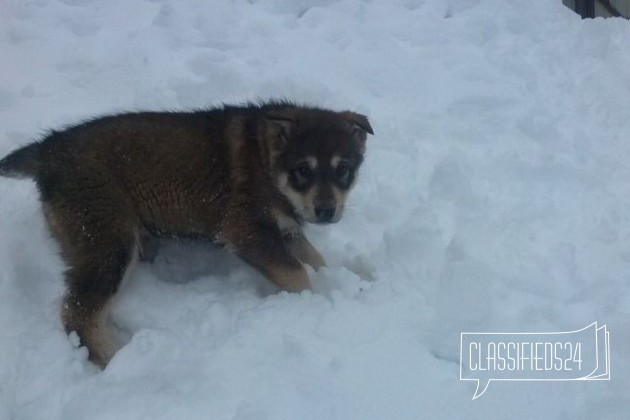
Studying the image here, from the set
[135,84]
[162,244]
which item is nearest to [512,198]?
[162,244]

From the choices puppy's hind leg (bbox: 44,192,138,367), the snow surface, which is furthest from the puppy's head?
puppy's hind leg (bbox: 44,192,138,367)

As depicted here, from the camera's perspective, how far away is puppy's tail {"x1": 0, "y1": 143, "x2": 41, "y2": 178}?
4.64 meters

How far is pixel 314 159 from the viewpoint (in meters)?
4.76

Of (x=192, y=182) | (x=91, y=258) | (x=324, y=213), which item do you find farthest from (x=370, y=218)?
(x=91, y=258)

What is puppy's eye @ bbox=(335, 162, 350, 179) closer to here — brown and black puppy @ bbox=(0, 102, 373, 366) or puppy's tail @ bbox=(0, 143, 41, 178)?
brown and black puppy @ bbox=(0, 102, 373, 366)

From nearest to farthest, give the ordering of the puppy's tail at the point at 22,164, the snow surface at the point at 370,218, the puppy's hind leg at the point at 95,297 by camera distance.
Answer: the snow surface at the point at 370,218, the puppy's hind leg at the point at 95,297, the puppy's tail at the point at 22,164

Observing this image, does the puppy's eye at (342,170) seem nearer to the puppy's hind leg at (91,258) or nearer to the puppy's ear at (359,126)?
the puppy's ear at (359,126)

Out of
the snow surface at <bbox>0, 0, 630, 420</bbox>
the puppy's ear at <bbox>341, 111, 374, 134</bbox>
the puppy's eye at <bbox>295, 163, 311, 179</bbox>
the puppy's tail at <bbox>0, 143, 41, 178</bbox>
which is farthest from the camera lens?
the puppy's ear at <bbox>341, 111, 374, 134</bbox>

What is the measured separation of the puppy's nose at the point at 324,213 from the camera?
464 centimetres

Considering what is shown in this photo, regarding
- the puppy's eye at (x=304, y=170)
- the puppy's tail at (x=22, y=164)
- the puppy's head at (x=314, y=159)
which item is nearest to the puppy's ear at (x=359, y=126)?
the puppy's head at (x=314, y=159)

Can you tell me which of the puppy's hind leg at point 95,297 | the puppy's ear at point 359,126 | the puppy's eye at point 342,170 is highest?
the puppy's ear at point 359,126

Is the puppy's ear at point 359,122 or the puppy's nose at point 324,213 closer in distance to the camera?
the puppy's nose at point 324,213

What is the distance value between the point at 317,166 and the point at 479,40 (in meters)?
4.04

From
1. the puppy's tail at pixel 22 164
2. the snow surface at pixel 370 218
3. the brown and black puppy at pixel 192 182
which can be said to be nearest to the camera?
the snow surface at pixel 370 218
